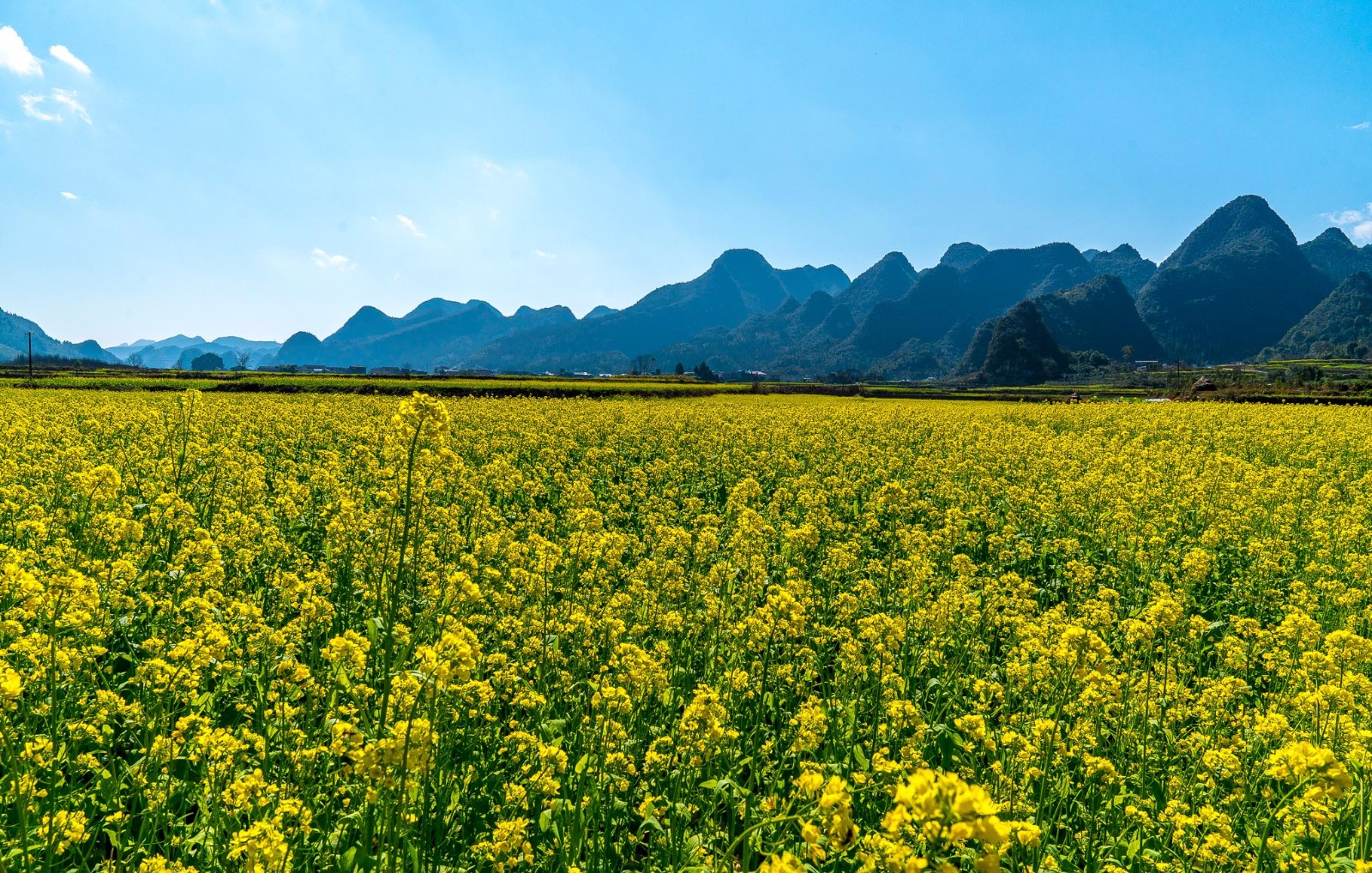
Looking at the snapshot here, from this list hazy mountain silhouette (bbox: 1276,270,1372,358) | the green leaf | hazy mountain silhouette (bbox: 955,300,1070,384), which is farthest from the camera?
hazy mountain silhouette (bbox: 955,300,1070,384)

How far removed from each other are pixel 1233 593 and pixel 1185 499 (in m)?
3.49

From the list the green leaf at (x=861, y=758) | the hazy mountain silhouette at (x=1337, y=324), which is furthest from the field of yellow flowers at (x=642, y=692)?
the hazy mountain silhouette at (x=1337, y=324)

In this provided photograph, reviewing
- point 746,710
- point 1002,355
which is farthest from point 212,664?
point 1002,355

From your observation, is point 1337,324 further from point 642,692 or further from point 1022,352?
point 642,692

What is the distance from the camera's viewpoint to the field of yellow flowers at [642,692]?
3014 millimetres

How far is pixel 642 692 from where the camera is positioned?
400 centimetres

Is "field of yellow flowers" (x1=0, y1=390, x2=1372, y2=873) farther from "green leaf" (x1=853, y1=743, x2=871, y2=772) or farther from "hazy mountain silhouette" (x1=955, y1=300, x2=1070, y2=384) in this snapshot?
"hazy mountain silhouette" (x1=955, y1=300, x2=1070, y2=384)

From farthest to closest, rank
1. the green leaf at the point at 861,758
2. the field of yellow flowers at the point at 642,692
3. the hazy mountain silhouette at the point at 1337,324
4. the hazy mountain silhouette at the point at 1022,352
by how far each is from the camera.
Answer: the hazy mountain silhouette at the point at 1022,352 → the hazy mountain silhouette at the point at 1337,324 → the green leaf at the point at 861,758 → the field of yellow flowers at the point at 642,692

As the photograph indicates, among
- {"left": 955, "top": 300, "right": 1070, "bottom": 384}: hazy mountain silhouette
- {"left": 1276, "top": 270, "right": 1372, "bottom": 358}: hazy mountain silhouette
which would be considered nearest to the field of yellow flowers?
{"left": 955, "top": 300, "right": 1070, "bottom": 384}: hazy mountain silhouette

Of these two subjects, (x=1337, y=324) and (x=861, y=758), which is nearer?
(x=861, y=758)

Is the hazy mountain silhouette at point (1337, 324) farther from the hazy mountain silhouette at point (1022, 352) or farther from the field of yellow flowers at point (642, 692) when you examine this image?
the field of yellow flowers at point (642, 692)

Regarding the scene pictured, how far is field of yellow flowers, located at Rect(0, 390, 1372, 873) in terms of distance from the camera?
3.01 m

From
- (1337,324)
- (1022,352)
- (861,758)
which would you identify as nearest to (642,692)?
(861,758)

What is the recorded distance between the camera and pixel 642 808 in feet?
11.6
